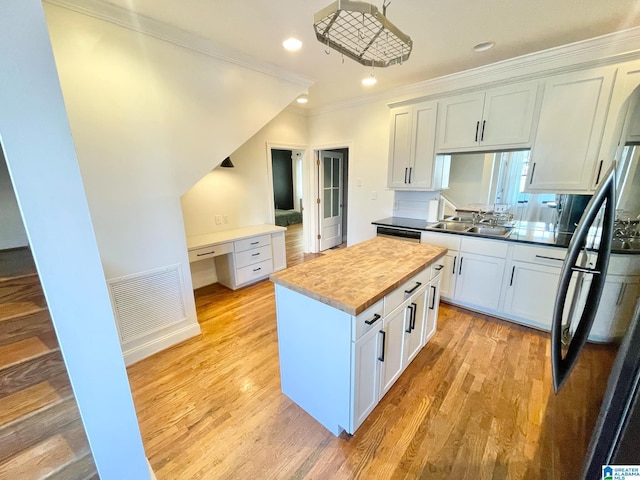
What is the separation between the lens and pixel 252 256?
3637 mm

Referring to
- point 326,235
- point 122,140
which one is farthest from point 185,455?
point 326,235

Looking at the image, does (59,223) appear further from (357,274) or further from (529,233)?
(529,233)

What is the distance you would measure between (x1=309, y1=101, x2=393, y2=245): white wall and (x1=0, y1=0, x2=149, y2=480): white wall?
3.58m

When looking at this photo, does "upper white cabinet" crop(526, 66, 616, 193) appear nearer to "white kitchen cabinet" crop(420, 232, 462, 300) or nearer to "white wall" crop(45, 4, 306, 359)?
"white kitchen cabinet" crop(420, 232, 462, 300)

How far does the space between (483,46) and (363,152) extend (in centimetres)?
A: 199

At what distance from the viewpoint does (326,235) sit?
533 centimetres

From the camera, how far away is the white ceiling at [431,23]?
1758mm

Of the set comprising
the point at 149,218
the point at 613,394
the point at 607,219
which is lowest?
the point at 613,394

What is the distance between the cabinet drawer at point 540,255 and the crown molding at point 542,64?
157cm

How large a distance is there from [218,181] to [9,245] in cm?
280

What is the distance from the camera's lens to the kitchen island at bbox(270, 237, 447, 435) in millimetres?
1362

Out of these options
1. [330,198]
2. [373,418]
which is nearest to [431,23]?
[373,418]

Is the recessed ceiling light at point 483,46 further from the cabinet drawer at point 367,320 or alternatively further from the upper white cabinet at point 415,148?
the cabinet drawer at point 367,320

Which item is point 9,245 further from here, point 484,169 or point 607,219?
point 484,169
